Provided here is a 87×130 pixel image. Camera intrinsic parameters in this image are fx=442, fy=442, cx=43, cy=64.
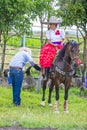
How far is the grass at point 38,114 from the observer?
29.3ft

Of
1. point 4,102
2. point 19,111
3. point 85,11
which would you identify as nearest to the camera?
point 19,111

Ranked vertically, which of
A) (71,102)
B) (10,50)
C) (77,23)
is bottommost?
(71,102)

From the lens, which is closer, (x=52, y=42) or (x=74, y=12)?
(x=52, y=42)

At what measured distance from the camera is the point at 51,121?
938cm

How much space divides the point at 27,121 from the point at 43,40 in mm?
8523

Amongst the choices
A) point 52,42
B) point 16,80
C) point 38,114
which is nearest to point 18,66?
point 16,80

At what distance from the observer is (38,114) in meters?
10.6

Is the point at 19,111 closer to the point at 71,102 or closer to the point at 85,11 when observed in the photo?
the point at 71,102

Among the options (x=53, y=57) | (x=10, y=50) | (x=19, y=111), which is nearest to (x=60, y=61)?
(x=53, y=57)

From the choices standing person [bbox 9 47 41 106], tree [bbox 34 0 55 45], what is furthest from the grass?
tree [bbox 34 0 55 45]

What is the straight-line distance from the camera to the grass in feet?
29.3

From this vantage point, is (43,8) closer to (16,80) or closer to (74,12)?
(74,12)

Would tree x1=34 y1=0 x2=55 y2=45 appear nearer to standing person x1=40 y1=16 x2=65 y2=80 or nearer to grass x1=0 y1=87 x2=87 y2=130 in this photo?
grass x1=0 y1=87 x2=87 y2=130

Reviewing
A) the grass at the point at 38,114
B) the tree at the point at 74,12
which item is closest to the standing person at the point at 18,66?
the grass at the point at 38,114
